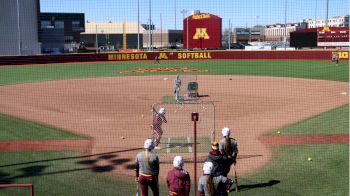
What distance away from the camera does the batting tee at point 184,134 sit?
1371 cm

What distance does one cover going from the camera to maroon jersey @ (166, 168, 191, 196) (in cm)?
749

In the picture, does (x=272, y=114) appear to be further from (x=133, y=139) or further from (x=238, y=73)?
(x=238, y=73)

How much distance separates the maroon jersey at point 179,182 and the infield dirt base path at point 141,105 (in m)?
4.53

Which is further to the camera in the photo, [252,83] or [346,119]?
[252,83]

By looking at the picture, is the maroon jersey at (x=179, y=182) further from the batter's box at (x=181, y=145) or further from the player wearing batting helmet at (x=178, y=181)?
the batter's box at (x=181, y=145)

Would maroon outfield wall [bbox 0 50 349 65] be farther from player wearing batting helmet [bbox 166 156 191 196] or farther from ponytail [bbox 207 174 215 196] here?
ponytail [bbox 207 174 215 196]

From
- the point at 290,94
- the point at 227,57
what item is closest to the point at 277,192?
the point at 290,94

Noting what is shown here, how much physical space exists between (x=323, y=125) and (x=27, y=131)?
38.4ft

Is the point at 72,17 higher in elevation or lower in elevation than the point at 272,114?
higher

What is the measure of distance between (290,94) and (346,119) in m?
8.19

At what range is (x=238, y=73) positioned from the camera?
40250 mm

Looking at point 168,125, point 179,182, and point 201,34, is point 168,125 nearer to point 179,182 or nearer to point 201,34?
point 179,182

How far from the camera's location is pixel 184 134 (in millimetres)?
16219

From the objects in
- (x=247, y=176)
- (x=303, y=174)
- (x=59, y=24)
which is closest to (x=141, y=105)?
(x=247, y=176)
